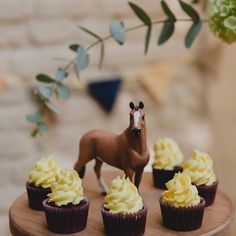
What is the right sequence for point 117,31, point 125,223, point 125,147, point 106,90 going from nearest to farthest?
point 125,223 < point 125,147 < point 117,31 < point 106,90

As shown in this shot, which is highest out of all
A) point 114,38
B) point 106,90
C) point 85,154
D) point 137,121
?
point 114,38

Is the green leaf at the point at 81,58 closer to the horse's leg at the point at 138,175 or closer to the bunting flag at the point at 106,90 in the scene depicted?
the horse's leg at the point at 138,175

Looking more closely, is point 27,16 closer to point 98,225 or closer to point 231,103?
point 231,103

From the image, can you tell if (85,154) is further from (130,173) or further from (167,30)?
(167,30)

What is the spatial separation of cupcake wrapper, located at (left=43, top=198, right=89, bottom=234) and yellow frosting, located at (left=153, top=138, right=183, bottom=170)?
0.30 metres

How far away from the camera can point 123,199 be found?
1.05 m

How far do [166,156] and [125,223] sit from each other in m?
0.33

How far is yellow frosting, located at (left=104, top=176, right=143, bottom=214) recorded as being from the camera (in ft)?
3.45

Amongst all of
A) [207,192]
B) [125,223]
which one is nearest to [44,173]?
[125,223]

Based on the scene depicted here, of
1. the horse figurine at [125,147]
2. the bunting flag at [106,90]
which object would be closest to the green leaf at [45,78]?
the horse figurine at [125,147]

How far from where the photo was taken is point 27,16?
199 centimetres

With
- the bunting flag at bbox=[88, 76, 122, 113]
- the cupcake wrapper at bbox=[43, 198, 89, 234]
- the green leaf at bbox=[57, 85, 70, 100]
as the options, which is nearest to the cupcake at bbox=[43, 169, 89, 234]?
the cupcake wrapper at bbox=[43, 198, 89, 234]

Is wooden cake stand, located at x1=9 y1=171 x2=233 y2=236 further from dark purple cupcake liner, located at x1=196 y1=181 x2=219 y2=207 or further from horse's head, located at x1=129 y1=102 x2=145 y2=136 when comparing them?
horse's head, located at x1=129 y1=102 x2=145 y2=136

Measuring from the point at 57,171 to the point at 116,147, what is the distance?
14cm
